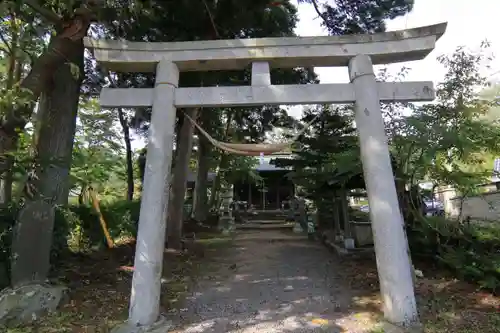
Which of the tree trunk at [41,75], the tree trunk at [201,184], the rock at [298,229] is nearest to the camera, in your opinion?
the tree trunk at [41,75]

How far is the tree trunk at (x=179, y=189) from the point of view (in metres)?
9.04

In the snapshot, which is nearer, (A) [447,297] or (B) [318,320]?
(B) [318,320]

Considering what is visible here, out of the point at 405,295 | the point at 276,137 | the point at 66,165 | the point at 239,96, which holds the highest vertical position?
the point at 276,137

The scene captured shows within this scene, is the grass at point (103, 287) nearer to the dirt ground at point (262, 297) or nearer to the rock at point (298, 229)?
the dirt ground at point (262, 297)

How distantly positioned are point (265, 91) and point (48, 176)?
3.57 meters

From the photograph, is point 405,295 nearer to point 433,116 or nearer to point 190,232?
point 433,116

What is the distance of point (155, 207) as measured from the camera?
4387mm

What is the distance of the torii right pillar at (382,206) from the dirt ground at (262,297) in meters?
0.37

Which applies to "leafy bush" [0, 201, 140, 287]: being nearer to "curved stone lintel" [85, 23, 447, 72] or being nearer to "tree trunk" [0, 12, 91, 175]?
"tree trunk" [0, 12, 91, 175]

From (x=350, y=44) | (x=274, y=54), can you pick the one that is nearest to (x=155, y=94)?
(x=274, y=54)

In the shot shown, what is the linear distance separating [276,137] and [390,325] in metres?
11.3

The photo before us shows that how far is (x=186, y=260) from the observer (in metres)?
8.07

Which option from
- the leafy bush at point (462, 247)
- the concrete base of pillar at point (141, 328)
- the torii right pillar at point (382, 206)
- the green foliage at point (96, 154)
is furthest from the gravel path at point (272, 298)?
the green foliage at point (96, 154)

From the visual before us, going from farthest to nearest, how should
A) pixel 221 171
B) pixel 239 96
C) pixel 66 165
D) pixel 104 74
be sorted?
pixel 221 171
pixel 104 74
pixel 66 165
pixel 239 96
